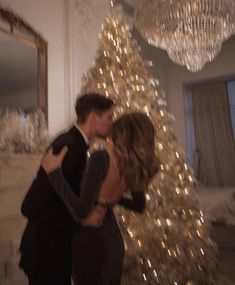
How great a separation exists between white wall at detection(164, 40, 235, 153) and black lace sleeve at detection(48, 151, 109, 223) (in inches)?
175

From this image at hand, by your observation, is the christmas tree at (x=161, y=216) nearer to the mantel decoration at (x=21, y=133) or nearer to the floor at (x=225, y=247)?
the mantel decoration at (x=21, y=133)

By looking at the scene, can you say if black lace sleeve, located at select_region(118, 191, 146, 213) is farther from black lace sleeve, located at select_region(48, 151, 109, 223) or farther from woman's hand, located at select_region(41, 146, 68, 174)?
woman's hand, located at select_region(41, 146, 68, 174)

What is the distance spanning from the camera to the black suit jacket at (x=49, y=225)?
1397mm

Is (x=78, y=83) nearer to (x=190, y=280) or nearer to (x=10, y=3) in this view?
(x=10, y=3)

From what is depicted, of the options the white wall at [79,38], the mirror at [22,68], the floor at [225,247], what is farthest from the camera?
the floor at [225,247]

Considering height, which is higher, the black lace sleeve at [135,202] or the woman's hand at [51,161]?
the woman's hand at [51,161]

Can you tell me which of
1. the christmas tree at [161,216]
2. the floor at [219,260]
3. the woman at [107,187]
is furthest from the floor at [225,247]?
the woman at [107,187]

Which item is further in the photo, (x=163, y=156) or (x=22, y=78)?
(x=163, y=156)

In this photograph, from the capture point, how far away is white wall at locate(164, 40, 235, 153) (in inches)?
220

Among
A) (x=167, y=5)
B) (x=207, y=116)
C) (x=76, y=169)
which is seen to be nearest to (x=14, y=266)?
(x=76, y=169)

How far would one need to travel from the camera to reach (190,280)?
2436 millimetres

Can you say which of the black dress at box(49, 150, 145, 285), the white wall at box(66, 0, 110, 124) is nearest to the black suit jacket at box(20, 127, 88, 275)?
the black dress at box(49, 150, 145, 285)

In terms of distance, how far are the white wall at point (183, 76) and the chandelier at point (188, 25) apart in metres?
3.15

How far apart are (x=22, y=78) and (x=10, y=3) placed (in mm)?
583
